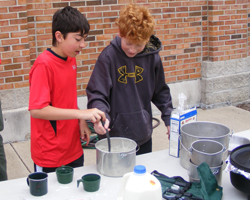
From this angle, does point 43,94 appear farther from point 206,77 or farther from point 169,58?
point 206,77

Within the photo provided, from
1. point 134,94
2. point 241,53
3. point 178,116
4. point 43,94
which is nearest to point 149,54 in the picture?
A: point 134,94

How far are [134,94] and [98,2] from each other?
7.99 ft

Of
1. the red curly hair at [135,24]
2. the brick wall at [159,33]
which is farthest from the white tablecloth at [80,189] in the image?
the brick wall at [159,33]

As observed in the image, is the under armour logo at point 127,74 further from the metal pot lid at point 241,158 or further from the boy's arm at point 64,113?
the metal pot lid at point 241,158

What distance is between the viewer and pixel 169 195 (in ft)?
5.50

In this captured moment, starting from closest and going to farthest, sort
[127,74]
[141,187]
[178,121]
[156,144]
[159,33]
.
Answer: [141,187] → [178,121] → [127,74] → [156,144] → [159,33]

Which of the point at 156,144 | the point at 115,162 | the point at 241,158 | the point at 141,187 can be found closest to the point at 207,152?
the point at 241,158

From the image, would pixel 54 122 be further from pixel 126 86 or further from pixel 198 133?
pixel 198 133

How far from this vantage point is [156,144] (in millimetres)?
4082

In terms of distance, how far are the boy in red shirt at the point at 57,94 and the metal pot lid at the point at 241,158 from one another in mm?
900

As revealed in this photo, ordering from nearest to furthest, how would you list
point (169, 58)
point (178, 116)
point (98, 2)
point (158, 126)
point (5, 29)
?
point (178, 116) → point (5, 29) → point (98, 2) → point (158, 126) → point (169, 58)

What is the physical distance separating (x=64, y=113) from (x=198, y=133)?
0.86m

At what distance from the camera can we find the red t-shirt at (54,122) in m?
2.02

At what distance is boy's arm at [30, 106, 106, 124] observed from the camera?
1.91m
